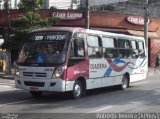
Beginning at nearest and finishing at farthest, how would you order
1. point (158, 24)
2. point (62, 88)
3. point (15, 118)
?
point (15, 118) → point (62, 88) → point (158, 24)

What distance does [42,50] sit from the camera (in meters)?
15.3

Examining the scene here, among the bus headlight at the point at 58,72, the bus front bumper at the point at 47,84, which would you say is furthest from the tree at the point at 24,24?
the bus headlight at the point at 58,72

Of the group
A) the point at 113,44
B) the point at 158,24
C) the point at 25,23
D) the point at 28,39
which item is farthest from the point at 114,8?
the point at 28,39

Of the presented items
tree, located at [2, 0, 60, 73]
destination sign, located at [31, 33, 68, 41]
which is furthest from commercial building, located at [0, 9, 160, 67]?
destination sign, located at [31, 33, 68, 41]

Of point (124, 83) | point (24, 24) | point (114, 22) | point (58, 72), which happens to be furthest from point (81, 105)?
point (114, 22)

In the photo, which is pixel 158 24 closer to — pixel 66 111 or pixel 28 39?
pixel 28 39

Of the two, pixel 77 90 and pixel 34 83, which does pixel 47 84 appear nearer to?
pixel 34 83

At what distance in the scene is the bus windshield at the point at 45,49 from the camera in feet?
49.1

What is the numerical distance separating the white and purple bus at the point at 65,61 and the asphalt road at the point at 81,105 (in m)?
0.54

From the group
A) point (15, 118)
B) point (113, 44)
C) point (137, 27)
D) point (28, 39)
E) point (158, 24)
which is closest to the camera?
point (15, 118)

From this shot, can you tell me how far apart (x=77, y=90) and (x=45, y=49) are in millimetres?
2077

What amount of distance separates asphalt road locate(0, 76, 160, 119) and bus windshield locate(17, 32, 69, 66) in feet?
4.98

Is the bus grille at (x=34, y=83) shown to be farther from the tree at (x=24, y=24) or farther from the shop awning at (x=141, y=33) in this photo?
the shop awning at (x=141, y=33)

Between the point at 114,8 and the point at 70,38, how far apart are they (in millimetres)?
29604
